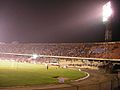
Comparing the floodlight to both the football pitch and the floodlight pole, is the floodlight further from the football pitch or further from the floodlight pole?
the football pitch

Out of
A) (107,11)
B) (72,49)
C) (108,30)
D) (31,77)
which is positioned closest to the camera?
(31,77)

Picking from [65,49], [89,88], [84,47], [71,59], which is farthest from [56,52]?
[89,88]

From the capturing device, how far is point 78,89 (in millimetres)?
14719

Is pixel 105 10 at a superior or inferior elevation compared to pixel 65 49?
superior

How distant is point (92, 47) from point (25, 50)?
91.2 ft

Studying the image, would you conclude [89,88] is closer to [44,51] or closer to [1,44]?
[44,51]

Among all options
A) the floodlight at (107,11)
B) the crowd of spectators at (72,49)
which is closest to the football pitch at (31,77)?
the floodlight at (107,11)

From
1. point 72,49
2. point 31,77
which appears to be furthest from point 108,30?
point 31,77

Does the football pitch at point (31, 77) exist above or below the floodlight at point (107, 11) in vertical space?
below

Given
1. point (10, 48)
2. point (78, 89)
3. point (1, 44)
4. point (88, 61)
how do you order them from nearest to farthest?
point (78, 89) → point (88, 61) → point (10, 48) → point (1, 44)

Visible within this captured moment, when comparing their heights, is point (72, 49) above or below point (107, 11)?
below

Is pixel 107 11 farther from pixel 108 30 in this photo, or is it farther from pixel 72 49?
pixel 72 49

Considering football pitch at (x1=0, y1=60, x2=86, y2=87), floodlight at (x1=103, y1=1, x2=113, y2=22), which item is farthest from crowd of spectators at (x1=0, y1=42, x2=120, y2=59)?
football pitch at (x1=0, y1=60, x2=86, y2=87)

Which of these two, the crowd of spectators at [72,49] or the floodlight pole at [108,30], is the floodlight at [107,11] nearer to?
the floodlight pole at [108,30]
